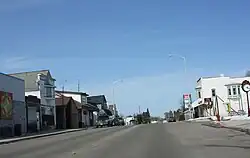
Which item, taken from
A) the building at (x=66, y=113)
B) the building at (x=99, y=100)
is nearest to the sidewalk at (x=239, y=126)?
the building at (x=66, y=113)

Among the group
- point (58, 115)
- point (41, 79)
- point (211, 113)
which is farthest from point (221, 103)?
point (41, 79)

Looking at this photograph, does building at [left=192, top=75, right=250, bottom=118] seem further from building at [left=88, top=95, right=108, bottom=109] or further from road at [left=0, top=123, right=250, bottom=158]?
road at [left=0, top=123, right=250, bottom=158]

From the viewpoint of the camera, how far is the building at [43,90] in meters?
67.1

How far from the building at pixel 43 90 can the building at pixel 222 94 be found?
33.1 metres

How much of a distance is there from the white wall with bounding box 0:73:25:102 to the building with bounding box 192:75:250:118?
144ft

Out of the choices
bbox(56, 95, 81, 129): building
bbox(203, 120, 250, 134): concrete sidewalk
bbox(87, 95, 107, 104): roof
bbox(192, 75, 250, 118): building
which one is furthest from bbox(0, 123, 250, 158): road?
bbox(87, 95, 107, 104): roof

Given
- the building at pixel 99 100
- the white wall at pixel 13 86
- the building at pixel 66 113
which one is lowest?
the building at pixel 66 113

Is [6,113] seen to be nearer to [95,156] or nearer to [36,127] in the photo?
[36,127]

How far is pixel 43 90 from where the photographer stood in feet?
225

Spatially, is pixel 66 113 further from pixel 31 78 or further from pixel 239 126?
pixel 239 126

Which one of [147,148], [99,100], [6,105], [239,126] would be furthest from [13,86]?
[99,100]

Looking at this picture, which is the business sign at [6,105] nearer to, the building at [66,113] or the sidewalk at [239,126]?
the sidewalk at [239,126]

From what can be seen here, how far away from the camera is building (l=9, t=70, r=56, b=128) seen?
67.1 m

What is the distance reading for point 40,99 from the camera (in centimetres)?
6594
